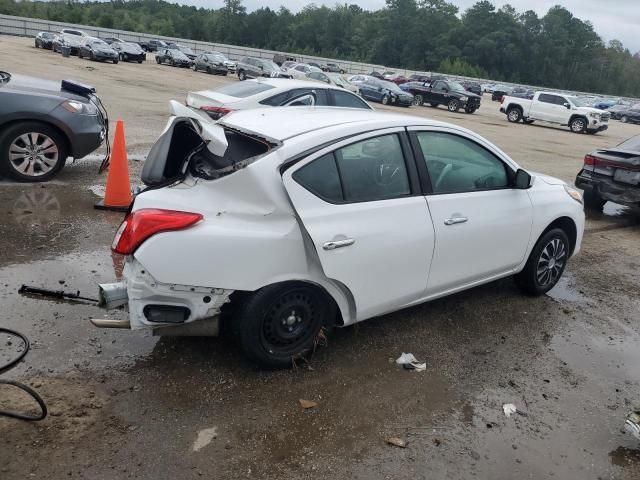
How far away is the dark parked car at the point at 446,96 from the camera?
32.6 meters

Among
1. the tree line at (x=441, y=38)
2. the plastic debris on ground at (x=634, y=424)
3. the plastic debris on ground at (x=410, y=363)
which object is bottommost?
the plastic debris on ground at (x=410, y=363)

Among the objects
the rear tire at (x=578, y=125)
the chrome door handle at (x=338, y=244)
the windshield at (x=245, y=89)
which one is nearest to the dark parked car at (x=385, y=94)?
the rear tire at (x=578, y=125)

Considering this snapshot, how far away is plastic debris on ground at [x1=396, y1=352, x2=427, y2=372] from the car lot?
0.06 metres

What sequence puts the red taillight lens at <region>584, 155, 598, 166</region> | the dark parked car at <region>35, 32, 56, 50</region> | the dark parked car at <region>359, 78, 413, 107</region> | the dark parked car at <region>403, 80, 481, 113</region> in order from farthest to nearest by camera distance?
the dark parked car at <region>35, 32, 56, 50</region> < the dark parked car at <region>403, 80, 481, 113</region> < the dark parked car at <region>359, 78, 413, 107</region> < the red taillight lens at <region>584, 155, 598, 166</region>

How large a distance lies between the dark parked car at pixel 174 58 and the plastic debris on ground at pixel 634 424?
46980 mm

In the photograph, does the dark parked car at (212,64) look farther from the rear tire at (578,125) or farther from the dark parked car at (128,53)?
the rear tire at (578,125)

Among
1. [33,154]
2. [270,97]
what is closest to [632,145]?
[270,97]

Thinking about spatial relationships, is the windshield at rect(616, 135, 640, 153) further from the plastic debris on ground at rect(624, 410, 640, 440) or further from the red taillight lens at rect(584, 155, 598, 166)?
the plastic debris on ground at rect(624, 410, 640, 440)

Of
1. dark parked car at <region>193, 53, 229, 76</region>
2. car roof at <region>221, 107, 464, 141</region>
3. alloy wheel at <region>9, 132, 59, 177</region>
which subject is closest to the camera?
car roof at <region>221, 107, 464, 141</region>

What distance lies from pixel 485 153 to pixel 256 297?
2359 mm

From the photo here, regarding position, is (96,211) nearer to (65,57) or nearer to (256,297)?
(256,297)

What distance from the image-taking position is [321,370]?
3.87 m

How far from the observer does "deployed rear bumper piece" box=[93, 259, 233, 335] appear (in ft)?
10.8

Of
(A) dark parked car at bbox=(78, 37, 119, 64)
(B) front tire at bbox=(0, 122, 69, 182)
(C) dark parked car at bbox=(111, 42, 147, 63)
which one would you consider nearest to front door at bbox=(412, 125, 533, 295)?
(B) front tire at bbox=(0, 122, 69, 182)
